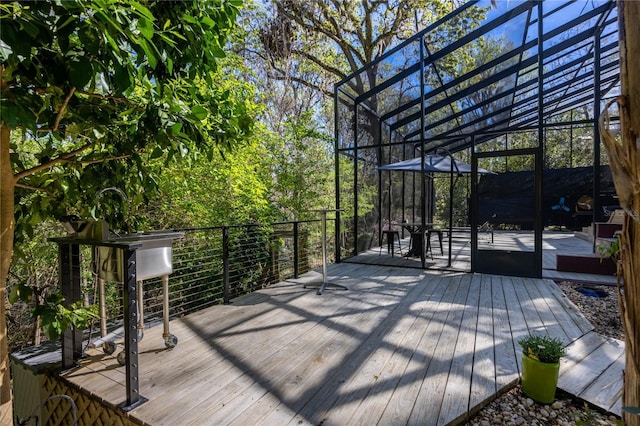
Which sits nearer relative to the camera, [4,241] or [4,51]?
[4,51]

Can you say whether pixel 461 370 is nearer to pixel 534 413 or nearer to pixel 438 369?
pixel 438 369

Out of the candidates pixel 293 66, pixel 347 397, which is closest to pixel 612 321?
A: pixel 347 397

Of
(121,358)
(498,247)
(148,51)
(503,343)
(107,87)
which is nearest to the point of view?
(148,51)

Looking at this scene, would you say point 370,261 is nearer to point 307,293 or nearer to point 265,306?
point 307,293

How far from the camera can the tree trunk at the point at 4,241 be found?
4.33 ft

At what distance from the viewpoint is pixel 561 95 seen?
8086mm

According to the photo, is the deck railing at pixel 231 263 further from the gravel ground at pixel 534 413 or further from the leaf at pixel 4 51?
the leaf at pixel 4 51

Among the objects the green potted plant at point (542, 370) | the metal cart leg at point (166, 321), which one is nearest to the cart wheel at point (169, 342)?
the metal cart leg at point (166, 321)

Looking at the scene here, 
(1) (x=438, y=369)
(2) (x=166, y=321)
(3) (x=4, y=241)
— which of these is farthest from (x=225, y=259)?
(1) (x=438, y=369)

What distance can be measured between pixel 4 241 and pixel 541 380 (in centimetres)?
290

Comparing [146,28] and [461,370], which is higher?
[146,28]

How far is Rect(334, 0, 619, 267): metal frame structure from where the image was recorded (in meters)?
5.23

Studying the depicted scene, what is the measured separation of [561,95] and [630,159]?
370 inches

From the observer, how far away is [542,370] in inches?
76.5
